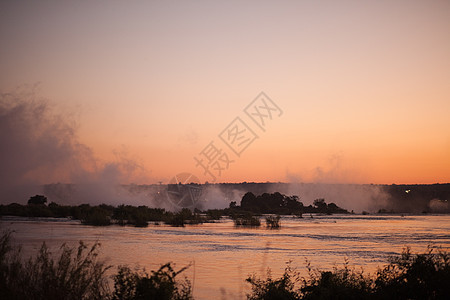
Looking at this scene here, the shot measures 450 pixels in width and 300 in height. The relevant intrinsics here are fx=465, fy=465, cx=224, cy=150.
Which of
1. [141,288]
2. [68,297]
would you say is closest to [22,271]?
[68,297]

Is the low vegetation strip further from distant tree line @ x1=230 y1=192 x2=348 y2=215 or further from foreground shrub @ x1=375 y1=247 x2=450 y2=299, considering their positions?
distant tree line @ x1=230 y1=192 x2=348 y2=215

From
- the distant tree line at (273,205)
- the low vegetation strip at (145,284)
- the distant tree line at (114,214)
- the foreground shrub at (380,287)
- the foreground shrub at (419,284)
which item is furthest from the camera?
the distant tree line at (273,205)

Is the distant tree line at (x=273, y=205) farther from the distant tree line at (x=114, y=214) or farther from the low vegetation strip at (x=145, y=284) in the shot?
the low vegetation strip at (x=145, y=284)

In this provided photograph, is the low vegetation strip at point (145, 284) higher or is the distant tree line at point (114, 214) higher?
the distant tree line at point (114, 214)

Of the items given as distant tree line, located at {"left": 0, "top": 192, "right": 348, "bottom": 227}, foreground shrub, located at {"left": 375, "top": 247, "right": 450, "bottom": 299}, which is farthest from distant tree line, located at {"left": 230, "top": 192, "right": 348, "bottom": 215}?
foreground shrub, located at {"left": 375, "top": 247, "right": 450, "bottom": 299}

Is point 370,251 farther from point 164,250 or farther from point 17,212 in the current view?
point 17,212

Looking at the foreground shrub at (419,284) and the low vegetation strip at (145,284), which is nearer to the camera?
the low vegetation strip at (145,284)

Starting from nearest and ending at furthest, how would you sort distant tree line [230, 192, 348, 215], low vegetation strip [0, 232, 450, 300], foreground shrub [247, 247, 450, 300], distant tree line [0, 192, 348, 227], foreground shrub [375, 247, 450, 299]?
low vegetation strip [0, 232, 450, 300]
foreground shrub [247, 247, 450, 300]
foreground shrub [375, 247, 450, 299]
distant tree line [0, 192, 348, 227]
distant tree line [230, 192, 348, 215]

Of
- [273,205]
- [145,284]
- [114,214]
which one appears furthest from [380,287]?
[273,205]

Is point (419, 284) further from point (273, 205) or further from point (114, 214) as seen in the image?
point (273, 205)

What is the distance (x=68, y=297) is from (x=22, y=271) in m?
1.29

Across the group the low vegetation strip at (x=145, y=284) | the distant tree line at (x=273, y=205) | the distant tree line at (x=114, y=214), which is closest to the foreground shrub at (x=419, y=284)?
the low vegetation strip at (x=145, y=284)

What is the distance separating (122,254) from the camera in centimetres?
2056

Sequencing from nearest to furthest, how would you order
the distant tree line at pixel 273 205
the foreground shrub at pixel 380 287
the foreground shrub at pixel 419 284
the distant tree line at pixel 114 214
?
1. the foreground shrub at pixel 380 287
2. the foreground shrub at pixel 419 284
3. the distant tree line at pixel 114 214
4. the distant tree line at pixel 273 205
